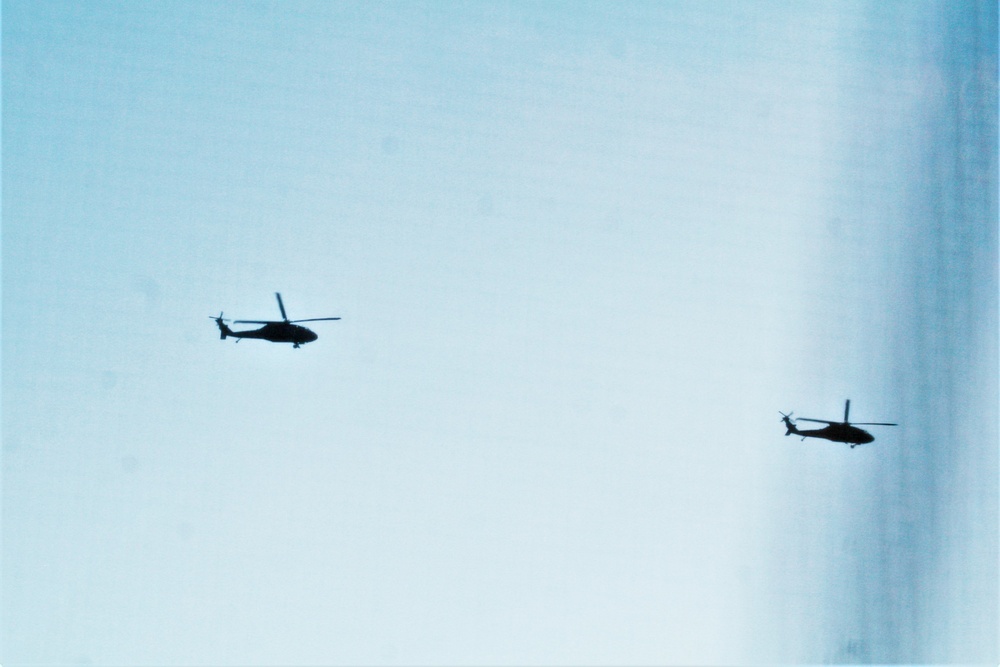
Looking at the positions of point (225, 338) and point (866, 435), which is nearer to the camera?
point (225, 338)

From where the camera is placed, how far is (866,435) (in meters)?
34.6

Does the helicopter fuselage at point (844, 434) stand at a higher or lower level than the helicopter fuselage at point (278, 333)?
lower

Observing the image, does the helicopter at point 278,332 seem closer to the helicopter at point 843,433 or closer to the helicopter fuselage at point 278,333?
the helicopter fuselage at point 278,333

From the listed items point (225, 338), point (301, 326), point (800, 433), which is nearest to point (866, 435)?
point (800, 433)

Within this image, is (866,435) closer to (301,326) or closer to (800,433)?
(800,433)

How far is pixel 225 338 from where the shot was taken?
32188mm

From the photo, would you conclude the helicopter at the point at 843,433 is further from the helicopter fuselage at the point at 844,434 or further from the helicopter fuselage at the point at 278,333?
the helicopter fuselage at the point at 278,333

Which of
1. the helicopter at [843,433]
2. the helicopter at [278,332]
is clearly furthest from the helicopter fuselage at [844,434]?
the helicopter at [278,332]

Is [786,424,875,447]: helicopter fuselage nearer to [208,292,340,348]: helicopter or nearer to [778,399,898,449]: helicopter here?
[778,399,898,449]: helicopter

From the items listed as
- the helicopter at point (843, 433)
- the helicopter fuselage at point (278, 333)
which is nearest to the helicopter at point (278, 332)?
the helicopter fuselage at point (278, 333)

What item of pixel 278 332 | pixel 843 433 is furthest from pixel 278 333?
pixel 843 433

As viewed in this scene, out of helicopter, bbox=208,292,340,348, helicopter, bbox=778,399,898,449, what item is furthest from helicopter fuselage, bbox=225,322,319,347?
helicopter, bbox=778,399,898,449

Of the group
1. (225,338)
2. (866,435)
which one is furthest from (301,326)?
(866,435)

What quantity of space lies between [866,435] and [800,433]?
2532 mm
